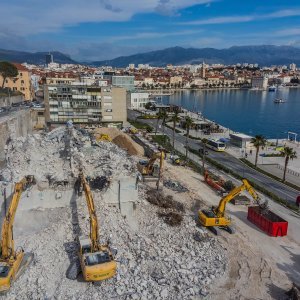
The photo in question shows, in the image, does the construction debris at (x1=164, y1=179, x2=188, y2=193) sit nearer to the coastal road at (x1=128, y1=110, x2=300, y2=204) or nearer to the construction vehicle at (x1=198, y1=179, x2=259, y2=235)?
the construction vehicle at (x1=198, y1=179, x2=259, y2=235)

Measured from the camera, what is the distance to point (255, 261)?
21859 mm

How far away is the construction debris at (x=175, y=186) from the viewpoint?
3315cm

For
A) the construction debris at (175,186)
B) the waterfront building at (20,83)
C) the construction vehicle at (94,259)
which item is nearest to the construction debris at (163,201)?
the construction debris at (175,186)

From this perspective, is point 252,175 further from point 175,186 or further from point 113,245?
point 113,245

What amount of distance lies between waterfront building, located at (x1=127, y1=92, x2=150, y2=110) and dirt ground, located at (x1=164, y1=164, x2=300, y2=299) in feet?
290

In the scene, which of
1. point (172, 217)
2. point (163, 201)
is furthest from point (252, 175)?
point (172, 217)

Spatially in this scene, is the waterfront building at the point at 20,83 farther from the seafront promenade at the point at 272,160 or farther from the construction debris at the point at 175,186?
the construction debris at the point at 175,186

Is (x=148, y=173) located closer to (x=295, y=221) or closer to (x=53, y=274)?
(x=295, y=221)

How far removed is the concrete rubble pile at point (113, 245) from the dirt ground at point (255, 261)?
94cm

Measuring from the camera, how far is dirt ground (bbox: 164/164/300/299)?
1922cm

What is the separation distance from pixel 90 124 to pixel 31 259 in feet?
161

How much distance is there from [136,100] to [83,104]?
51.1 metres

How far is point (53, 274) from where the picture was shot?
1969 centimetres

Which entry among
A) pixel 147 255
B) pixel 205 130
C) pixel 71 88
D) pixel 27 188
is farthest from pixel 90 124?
pixel 147 255
